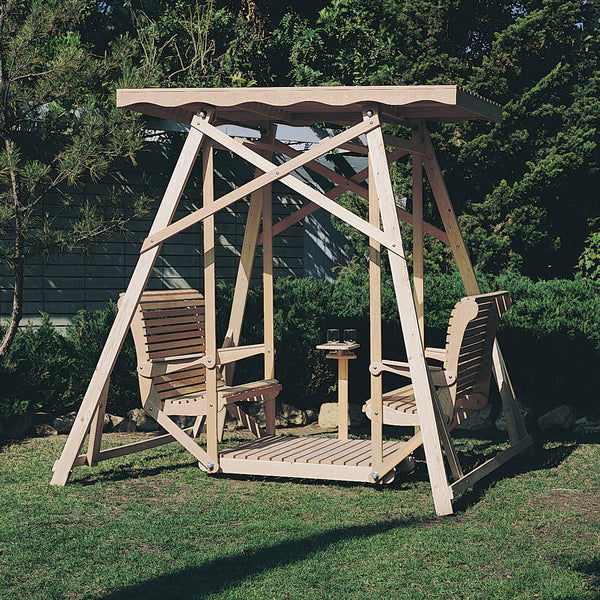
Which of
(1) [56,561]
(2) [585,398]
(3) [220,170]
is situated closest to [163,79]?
(3) [220,170]

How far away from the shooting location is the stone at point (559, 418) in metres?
8.77

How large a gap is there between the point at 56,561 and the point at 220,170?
8.23 meters

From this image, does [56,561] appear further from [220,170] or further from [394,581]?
[220,170]

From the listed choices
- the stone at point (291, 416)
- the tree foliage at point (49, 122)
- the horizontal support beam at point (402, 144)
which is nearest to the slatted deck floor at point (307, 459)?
the stone at point (291, 416)

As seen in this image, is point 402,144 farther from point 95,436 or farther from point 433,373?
point 95,436

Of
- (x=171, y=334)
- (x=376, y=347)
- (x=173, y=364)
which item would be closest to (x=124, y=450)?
(x=173, y=364)

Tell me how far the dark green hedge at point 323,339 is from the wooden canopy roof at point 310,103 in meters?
2.44

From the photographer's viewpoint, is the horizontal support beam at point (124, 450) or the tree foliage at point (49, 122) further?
the tree foliage at point (49, 122)

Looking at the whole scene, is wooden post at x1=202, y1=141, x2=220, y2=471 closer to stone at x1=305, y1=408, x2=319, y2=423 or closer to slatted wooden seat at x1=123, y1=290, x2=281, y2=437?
slatted wooden seat at x1=123, y1=290, x2=281, y2=437

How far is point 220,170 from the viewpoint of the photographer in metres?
12.4

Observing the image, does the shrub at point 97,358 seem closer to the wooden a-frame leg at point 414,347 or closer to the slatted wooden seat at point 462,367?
the slatted wooden seat at point 462,367

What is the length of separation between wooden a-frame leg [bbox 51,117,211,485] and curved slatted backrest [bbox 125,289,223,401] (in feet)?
1.49

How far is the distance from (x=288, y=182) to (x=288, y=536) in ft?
8.07

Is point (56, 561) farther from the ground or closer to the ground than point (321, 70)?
closer to the ground
